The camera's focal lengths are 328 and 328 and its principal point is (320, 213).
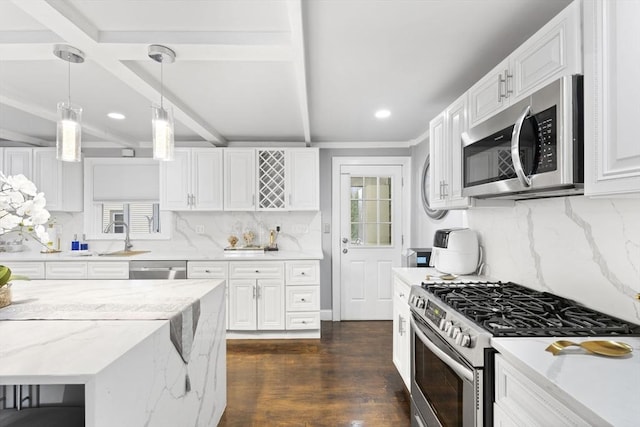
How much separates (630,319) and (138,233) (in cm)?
466

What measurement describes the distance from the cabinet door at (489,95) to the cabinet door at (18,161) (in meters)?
4.86

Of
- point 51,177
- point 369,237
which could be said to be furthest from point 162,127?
point 51,177

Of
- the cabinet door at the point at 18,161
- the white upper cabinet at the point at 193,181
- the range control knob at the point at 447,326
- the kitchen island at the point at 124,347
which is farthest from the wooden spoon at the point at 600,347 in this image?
the cabinet door at the point at 18,161

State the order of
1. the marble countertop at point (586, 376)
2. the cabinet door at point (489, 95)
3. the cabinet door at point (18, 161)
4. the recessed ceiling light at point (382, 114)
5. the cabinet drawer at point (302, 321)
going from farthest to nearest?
the cabinet door at point (18, 161) → the cabinet drawer at point (302, 321) → the recessed ceiling light at point (382, 114) → the cabinet door at point (489, 95) → the marble countertop at point (586, 376)

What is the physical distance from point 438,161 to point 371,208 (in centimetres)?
189

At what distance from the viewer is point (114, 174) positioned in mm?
4234

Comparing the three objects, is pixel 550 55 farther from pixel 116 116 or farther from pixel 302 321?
pixel 116 116

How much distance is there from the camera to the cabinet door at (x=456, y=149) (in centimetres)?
215

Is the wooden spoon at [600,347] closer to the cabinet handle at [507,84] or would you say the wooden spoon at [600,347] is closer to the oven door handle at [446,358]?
the oven door handle at [446,358]

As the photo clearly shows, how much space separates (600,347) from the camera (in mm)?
1056

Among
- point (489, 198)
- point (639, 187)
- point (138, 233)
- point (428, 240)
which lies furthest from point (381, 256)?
point (639, 187)

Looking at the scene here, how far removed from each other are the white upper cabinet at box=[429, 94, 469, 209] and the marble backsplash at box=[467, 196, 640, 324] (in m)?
0.34

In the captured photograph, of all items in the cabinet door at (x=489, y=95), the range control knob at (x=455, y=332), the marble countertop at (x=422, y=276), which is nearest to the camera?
the range control knob at (x=455, y=332)

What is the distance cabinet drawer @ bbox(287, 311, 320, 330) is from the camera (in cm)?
369
